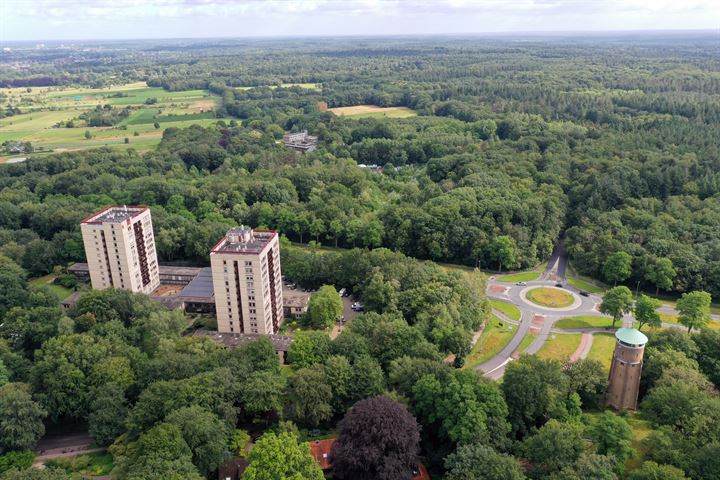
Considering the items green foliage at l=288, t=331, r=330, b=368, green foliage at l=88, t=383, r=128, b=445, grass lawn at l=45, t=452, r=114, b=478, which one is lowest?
grass lawn at l=45, t=452, r=114, b=478

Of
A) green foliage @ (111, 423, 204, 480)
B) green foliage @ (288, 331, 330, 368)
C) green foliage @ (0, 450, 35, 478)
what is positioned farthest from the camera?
green foliage @ (288, 331, 330, 368)

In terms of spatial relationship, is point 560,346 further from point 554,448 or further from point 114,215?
point 114,215

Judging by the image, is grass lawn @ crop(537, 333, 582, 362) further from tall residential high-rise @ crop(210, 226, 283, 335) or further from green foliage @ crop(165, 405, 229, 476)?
green foliage @ crop(165, 405, 229, 476)

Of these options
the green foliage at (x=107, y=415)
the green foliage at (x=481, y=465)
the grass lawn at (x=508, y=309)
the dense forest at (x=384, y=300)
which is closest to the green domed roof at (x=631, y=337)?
the dense forest at (x=384, y=300)

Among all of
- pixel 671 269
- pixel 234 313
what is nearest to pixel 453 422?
pixel 234 313

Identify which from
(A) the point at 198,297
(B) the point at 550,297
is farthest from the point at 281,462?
(B) the point at 550,297

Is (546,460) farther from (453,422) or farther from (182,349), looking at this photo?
(182,349)

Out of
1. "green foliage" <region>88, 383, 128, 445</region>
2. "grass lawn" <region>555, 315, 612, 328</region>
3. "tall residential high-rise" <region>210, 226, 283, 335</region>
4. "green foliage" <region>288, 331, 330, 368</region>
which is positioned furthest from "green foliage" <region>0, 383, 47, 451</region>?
"grass lawn" <region>555, 315, 612, 328</region>
